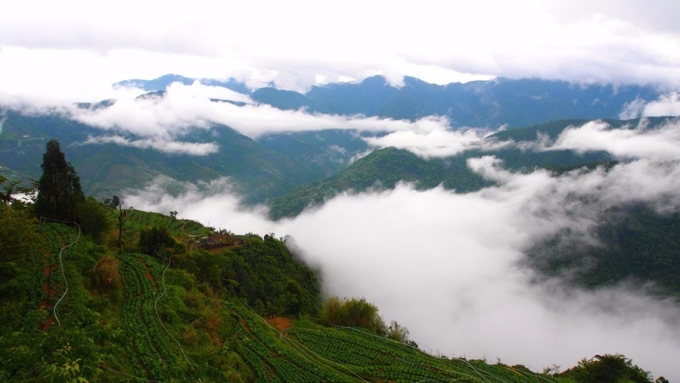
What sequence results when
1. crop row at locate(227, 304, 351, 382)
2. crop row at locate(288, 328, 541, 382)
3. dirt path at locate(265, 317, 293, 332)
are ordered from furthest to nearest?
dirt path at locate(265, 317, 293, 332), crop row at locate(288, 328, 541, 382), crop row at locate(227, 304, 351, 382)

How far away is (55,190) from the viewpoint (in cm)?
3709

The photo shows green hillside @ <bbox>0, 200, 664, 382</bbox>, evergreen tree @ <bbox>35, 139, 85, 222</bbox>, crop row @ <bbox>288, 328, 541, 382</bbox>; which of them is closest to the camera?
green hillside @ <bbox>0, 200, 664, 382</bbox>

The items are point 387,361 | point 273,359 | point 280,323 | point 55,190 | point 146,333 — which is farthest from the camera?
point 280,323

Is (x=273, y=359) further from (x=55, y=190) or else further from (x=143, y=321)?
(x=55, y=190)

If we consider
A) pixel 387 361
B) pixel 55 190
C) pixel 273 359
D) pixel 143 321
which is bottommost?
pixel 273 359

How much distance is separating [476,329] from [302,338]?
12721 centimetres

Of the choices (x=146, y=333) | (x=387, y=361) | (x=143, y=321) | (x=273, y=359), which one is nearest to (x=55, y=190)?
(x=143, y=321)

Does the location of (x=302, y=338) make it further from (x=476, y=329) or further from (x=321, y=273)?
(x=476, y=329)

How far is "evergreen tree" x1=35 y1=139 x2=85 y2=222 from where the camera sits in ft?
121

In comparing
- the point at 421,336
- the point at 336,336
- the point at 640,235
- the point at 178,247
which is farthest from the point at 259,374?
the point at 640,235

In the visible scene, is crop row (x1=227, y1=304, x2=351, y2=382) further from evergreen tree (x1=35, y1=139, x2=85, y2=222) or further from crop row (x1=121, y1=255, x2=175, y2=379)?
evergreen tree (x1=35, y1=139, x2=85, y2=222)

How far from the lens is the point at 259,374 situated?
25938 millimetres

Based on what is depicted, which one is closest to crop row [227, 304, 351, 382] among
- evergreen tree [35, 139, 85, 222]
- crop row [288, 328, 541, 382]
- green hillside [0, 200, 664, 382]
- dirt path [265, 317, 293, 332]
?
green hillside [0, 200, 664, 382]

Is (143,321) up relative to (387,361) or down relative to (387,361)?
down
